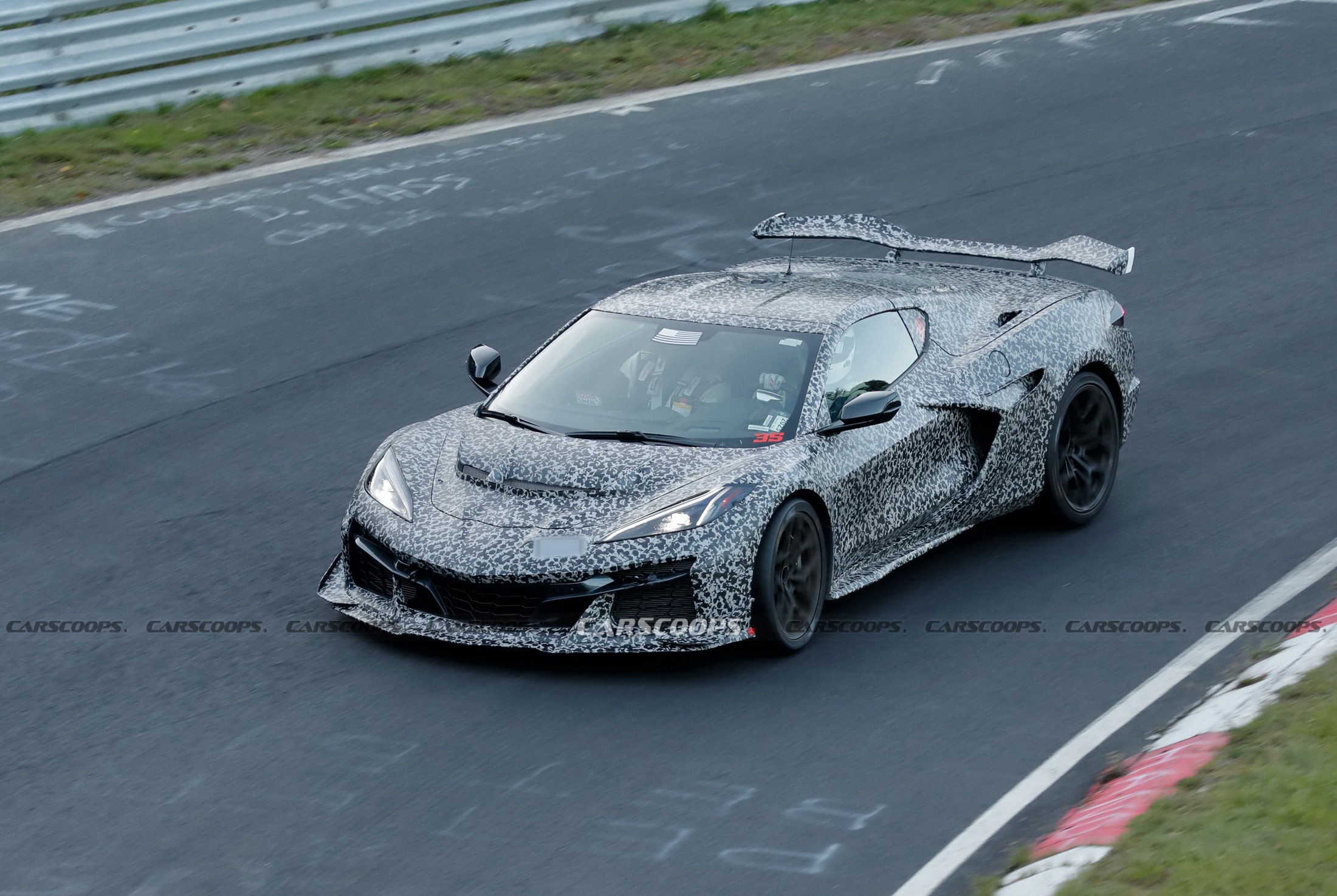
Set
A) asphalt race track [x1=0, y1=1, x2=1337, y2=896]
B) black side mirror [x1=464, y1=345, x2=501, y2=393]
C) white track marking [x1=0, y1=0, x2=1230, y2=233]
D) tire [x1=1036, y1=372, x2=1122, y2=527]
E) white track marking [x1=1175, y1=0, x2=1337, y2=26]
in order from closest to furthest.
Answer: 1. asphalt race track [x1=0, y1=1, x2=1337, y2=896]
2. black side mirror [x1=464, y1=345, x2=501, y2=393]
3. tire [x1=1036, y1=372, x2=1122, y2=527]
4. white track marking [x1=0, y1=0, x2=1230, y2=233]
5. white track marking [x1=1175, y1=0, x2=1337, y2=26]

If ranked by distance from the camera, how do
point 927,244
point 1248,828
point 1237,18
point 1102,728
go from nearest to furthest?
point 1248,828
point 1102,728
point 927,244
point 1237,18

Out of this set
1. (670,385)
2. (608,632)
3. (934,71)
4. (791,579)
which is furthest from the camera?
(934,71)

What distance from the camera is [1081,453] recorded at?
8891 millimetres

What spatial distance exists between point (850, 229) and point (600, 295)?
3191mm

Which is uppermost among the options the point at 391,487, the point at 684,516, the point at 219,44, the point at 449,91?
the point at 219,44

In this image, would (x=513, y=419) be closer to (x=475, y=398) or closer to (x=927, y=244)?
(x=927, y=244)

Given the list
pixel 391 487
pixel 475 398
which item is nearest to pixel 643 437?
pixel 391 487

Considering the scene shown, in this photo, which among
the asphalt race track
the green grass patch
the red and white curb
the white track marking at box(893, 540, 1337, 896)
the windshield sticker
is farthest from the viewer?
the windshield sticker

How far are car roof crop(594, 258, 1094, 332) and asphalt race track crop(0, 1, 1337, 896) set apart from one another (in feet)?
4.00
